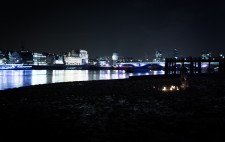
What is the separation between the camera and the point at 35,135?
7.70 meters

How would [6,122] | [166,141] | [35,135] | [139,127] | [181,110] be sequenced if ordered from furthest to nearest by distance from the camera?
[181,110], [6,122], [139,127], [35,135], [166,141]

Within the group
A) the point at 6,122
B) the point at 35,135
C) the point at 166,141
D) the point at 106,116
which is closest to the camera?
the point at 166,141

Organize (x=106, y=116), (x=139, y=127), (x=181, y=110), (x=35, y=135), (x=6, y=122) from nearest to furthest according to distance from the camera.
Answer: (x=35, y=135) → (x=139, y=127) → (x=6, y=122) → (x=106, y=116) → (x=181, y=110)

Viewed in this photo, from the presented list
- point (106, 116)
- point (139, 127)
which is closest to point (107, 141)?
point (139, 127)

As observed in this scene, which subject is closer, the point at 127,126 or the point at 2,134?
the point at 2,134

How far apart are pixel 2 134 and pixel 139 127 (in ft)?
12.0

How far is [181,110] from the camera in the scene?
1181 cm

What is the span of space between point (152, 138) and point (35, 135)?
2.94 m

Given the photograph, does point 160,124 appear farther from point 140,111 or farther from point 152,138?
point 140,111

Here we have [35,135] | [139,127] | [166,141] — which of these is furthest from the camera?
[139,127]

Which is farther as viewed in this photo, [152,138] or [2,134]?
[2,134]

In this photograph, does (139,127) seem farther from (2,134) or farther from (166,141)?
(2,134)

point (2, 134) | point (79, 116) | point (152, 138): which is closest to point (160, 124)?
point (152, 138)

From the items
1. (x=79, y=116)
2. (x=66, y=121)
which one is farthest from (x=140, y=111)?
(x=66, y=121)
